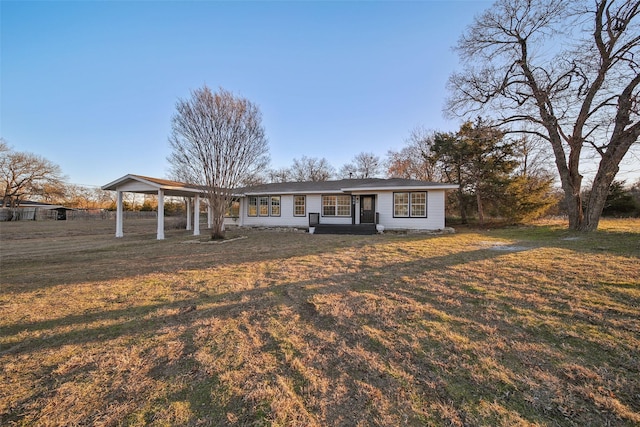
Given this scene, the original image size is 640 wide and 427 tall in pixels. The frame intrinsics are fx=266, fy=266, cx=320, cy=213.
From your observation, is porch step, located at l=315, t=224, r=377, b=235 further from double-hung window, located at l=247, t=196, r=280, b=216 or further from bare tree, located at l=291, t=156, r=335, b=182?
bare tree, located at l=291, t=156, r=335, b=182

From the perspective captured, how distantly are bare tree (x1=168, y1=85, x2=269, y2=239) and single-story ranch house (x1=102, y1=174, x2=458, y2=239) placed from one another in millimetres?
1195

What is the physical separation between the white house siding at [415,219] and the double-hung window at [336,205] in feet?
5.88

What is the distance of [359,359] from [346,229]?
39.0 ft

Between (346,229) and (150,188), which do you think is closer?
(150,188)

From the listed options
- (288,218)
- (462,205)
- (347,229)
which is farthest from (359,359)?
(462,205)

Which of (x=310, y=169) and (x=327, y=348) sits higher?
(x=310, y=169)

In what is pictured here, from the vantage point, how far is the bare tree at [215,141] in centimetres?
1099

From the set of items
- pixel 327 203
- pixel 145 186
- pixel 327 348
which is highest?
pixel 145 186

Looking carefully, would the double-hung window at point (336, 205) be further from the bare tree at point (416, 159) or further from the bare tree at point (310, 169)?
the bare tree at point (310, 169)

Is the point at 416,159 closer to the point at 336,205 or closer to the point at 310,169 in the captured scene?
the point at 336,205

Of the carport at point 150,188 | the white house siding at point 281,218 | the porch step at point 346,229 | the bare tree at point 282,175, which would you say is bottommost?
the porch step at point 346,229

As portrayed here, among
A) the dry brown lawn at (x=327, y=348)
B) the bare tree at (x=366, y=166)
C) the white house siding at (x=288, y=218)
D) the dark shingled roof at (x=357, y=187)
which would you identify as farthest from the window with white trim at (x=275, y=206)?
the bare tree at (x=366, y=166)

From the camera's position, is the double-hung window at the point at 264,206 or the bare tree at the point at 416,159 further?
the bare tree at the point at 416,159

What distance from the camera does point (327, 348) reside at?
2740mm
